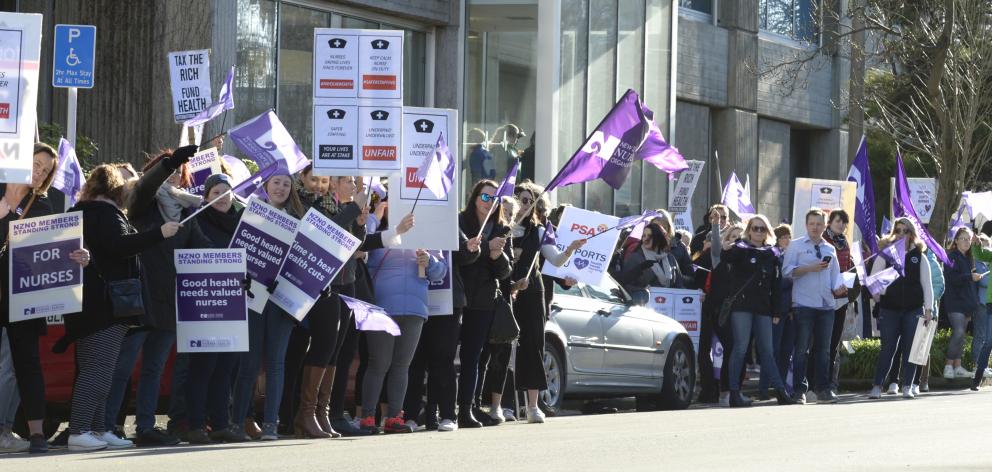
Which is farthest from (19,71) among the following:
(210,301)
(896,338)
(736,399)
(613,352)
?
(896,338)

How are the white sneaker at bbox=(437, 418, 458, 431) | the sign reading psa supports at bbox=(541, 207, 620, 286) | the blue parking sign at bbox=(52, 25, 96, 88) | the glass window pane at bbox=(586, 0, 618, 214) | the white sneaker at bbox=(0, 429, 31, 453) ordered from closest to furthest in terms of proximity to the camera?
the white sneaker at bbox=(0, 429, 31, 453) < the white sneaker at bbox=(437, 418, 458, 431) < the blue parking sign at bbox=(52, 25, 96, 88) < the sign reading psa supports at bbox=(541, 207, 620, 286) < the glass window pane at bbox=(586, 0, 618, 214)

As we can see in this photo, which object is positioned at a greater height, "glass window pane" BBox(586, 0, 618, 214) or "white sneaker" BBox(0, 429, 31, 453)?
"glass window pane" BBox(586, 0, 618, 214)

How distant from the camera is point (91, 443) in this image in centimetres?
1073

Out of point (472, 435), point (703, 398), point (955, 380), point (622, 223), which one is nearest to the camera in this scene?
point (472, 435)

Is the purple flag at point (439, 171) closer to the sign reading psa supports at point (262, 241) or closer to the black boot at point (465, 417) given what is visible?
the sign reading psa supports at point (262, 241)

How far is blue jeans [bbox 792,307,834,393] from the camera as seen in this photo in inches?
710

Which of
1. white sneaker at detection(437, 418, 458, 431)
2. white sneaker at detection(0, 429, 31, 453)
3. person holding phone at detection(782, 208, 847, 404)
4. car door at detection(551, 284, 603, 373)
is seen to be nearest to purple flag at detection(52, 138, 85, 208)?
white sneaker at detection(0, 429, 31, 453)

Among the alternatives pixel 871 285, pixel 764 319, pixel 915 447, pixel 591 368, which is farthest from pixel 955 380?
pixel 915 447

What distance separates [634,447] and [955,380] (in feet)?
38.9

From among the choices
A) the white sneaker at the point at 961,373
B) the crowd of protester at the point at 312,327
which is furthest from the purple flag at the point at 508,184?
the white sneaker at the point at 961,373

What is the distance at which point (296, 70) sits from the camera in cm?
2386

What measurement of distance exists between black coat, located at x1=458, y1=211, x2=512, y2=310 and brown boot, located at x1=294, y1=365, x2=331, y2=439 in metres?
1.79

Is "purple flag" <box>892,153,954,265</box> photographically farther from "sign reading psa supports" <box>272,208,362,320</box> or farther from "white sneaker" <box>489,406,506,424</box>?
"sign reading psa supports" <box>272,208,362,320</box>

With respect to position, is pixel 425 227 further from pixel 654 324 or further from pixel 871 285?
pixel 871 285
